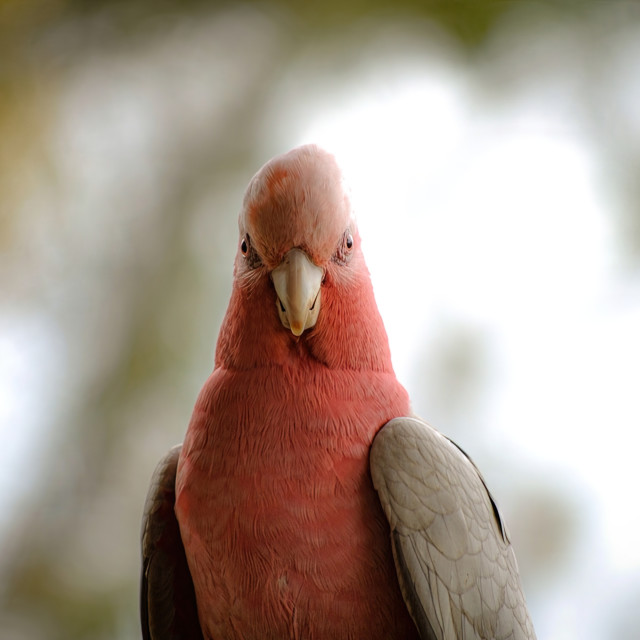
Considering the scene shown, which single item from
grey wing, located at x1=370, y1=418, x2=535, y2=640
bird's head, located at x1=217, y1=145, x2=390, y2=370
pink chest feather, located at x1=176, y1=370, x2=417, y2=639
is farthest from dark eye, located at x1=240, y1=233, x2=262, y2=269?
grey wing, located at x1=370, y1=418, x2=535, y2=640

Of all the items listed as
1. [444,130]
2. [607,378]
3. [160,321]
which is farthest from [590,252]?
[160,321]

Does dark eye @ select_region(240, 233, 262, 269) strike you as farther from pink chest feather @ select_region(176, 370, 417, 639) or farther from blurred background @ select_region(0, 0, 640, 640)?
blurred background @ select_region(0, 0, 640, 640)

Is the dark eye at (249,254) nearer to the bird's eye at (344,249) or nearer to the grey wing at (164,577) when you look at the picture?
the bird's eye at (344,249)

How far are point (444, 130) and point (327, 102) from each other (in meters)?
0.37

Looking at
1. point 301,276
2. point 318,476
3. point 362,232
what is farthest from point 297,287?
point 362,232

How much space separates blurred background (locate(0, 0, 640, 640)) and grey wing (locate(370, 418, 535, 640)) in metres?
1.10

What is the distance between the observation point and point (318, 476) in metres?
0.83

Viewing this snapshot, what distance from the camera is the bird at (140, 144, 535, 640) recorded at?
2.67ft

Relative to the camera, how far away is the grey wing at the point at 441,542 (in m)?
0.81

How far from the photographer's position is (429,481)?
0.86 m

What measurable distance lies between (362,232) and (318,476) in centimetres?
130

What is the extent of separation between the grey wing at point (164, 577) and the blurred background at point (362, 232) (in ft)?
3.62

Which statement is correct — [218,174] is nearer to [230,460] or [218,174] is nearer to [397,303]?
[397,303]

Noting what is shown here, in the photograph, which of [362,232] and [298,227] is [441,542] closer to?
[298,227]
